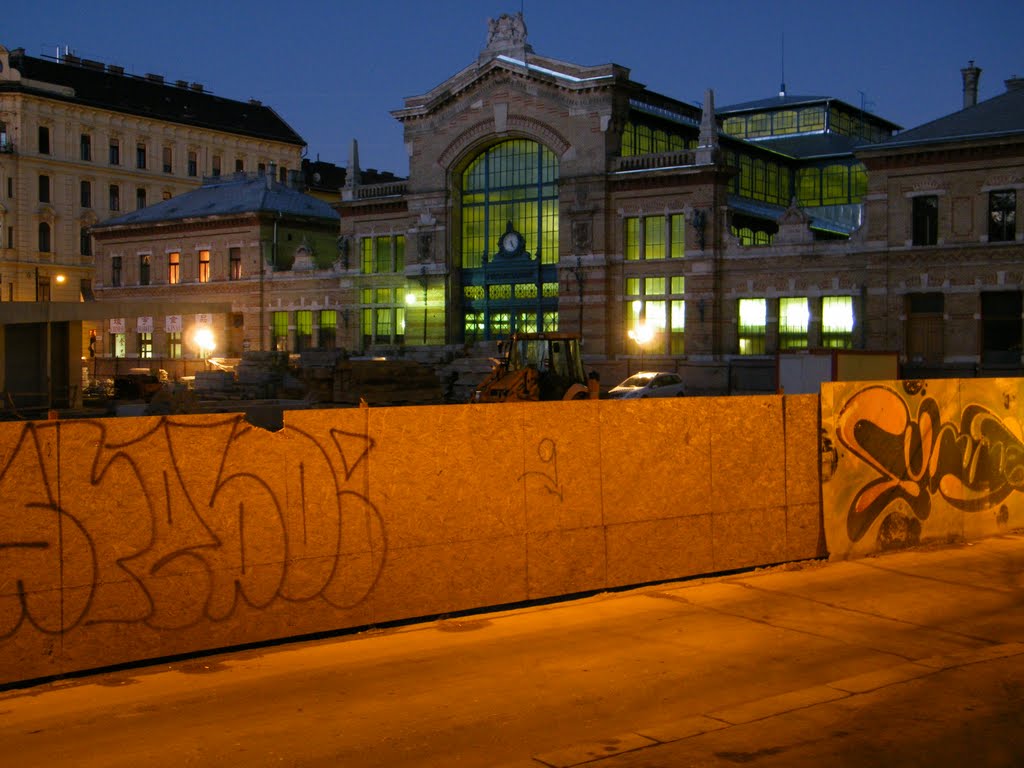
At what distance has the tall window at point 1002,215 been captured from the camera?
144 feet

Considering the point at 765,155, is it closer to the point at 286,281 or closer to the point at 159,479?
the point at 286,281

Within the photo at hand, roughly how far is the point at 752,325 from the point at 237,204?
34.7m

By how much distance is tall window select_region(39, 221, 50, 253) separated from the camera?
8300 cm

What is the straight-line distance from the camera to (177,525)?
32.1 feet

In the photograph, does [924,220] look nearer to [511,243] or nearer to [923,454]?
[511,243]

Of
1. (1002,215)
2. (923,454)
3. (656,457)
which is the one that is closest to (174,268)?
(1002,215)

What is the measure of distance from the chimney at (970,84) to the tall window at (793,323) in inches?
639

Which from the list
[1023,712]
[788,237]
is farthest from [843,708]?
[788,237]

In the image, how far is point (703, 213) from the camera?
165 ft

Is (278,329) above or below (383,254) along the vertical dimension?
below

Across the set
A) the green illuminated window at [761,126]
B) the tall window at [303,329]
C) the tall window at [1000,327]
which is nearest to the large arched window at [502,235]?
the tall window at [303,329]

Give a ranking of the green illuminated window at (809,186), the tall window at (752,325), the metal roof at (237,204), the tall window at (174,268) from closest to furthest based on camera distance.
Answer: the tall window at (752,325), the green illuminated window at (809,186), the metal roof at (237,204), the tall window at (174,268)

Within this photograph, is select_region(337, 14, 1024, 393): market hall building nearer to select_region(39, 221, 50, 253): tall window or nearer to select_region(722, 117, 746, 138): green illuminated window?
select_region(722, 117, 746, 138): green illuminated window

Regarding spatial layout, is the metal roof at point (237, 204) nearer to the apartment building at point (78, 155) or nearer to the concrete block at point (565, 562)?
the apartment building at point (78, 155)
